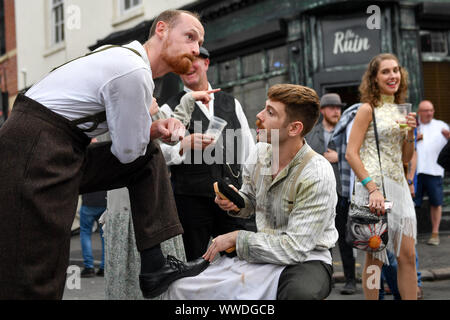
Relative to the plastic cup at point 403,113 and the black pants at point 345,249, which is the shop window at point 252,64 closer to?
the black pants at point 345,249

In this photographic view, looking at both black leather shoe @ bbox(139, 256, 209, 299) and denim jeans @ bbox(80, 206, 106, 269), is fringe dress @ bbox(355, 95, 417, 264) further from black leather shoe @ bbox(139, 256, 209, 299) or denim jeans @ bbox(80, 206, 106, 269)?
denim jeans @ bbox(80, 206, 106, 269)

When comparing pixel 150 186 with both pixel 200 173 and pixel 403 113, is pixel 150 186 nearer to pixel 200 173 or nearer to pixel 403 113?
pixel 200 173

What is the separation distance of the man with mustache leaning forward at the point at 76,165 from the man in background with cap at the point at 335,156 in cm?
301

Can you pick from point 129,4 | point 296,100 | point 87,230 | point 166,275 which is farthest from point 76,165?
point 129,4

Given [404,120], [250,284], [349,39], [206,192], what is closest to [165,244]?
[206,192]

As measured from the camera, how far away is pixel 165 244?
344 centimetres

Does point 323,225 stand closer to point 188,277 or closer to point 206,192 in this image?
point 188,277

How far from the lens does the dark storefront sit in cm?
975

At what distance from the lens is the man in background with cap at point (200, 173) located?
3887 millimetres

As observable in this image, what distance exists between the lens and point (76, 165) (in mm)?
2625

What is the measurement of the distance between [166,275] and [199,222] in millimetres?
1193

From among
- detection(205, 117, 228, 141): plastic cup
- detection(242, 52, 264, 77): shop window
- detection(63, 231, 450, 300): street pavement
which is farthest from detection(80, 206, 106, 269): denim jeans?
detection(242, 52, 264, 77): shop window

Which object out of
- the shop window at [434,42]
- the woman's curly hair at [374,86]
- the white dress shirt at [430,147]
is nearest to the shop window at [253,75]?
the shop window at [434,42]

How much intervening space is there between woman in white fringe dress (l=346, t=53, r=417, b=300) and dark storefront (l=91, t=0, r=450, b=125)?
5.40 metres
